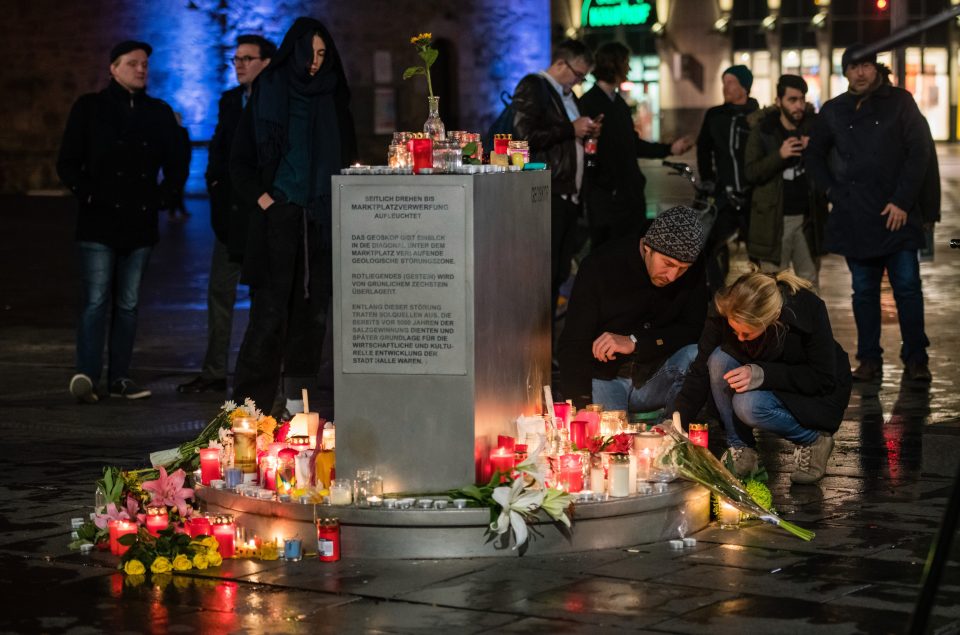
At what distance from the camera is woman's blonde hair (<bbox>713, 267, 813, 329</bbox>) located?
6.49 meters

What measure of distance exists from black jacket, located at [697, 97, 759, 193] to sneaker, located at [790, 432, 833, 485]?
16.1ft

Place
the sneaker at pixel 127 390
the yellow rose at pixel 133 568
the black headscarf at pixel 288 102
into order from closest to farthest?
the yellow rose at pixel 133 568 → the black headscarf at pixel 288 102 → the sneaker at pixel 127 390

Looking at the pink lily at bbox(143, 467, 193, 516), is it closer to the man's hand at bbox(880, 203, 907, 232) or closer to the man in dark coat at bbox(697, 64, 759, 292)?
the man's hand at bbox(880, 203, 907, 232)

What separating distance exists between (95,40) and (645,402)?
3028cm

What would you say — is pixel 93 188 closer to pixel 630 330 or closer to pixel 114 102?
pixel 114 102

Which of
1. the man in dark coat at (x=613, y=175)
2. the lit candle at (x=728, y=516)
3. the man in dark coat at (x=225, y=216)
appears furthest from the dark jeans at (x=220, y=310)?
the lit candle at (x=728, y=516)

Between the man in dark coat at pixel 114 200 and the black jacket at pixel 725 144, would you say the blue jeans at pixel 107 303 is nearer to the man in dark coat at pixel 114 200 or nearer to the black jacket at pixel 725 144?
the man in dark coat at pixel 114 200

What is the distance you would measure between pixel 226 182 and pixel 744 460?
12.9 ft

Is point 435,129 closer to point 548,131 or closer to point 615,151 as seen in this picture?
point 548,131

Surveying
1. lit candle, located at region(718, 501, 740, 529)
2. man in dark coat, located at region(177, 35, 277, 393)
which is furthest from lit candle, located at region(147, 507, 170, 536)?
man in dark coat, located at region(177, 35, 277, 393)

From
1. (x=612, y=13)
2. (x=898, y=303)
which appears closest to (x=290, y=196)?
(x=898, y=303)

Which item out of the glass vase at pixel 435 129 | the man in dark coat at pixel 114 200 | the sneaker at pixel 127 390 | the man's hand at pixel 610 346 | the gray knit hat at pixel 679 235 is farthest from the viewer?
the sneaker at pixel 127 390

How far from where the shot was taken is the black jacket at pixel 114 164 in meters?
9.60

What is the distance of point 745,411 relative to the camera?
691cm
